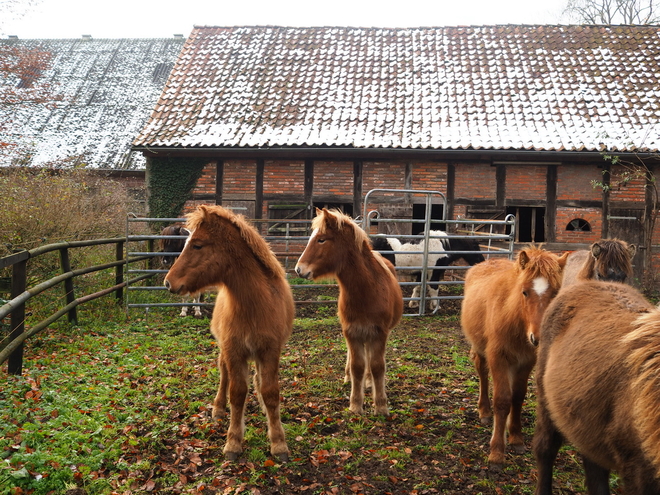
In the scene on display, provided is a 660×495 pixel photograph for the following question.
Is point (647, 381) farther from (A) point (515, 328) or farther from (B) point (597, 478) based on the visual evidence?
(A) point (515, 328)

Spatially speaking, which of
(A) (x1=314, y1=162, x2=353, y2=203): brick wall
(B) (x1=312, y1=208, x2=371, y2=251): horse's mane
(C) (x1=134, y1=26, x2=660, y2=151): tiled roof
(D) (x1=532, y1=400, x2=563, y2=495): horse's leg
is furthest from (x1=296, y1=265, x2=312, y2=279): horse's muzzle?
(A) (x1=314, y1=162, x2=353, y2=203): brick wall

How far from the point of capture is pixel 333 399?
197 inches

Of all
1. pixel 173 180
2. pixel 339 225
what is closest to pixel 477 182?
pixel 173 180

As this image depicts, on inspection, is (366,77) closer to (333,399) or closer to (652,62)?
(652,62)

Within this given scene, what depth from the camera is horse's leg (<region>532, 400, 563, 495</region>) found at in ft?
10.1

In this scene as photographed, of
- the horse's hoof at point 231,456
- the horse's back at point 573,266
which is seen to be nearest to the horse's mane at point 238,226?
the horse's hoof at point 231,456

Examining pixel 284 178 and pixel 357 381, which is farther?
pixel 284 178

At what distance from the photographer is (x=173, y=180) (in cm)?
1255

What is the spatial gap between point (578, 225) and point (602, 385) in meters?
10.9

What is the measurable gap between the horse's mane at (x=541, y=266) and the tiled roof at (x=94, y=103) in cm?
1670

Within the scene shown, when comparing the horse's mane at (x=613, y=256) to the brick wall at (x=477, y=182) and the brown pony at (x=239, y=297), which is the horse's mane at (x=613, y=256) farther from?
the brick wall at (x=477, y=182)

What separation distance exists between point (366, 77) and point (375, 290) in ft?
34.6

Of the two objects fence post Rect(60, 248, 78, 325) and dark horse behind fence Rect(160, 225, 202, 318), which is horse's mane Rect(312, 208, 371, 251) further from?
dark horse behind fence Rect(160, 225, 202, 318)

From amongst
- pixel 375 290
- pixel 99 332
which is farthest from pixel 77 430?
pixel 99 332
